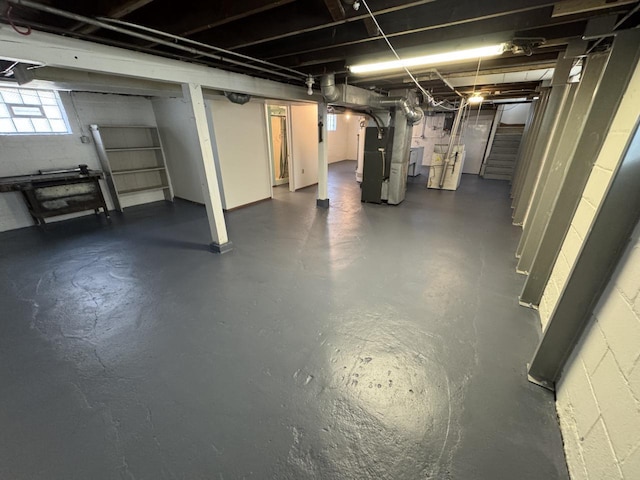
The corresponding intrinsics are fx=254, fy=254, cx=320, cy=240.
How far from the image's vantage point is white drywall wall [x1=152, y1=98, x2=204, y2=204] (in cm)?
509

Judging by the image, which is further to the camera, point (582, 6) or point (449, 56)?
point (449, 56)

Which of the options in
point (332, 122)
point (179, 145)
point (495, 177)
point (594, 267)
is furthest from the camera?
point (332, 122)

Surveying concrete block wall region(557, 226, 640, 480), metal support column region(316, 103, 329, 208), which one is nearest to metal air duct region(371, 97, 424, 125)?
metal support column region(316, 103, 329, 208)

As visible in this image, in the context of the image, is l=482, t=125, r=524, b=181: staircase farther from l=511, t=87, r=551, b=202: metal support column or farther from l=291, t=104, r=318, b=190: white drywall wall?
l=291, t=104, r=318, b=190: white drywall wall

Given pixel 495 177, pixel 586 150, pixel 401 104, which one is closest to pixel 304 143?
pixel 401 104

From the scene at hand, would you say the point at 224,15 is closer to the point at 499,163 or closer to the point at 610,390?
the point at 610,390

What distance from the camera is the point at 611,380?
1138mm

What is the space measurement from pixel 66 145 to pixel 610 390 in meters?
7.21

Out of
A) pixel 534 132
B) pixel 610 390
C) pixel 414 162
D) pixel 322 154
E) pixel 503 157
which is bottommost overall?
pixel 610 390

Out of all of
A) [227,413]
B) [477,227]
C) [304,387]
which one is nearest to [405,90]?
[477,227]

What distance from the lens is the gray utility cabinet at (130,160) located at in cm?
487

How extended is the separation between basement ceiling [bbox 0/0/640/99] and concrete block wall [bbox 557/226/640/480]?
1755 millimetres

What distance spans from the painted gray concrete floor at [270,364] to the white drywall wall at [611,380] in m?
0.16

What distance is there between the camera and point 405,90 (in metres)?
4.89
